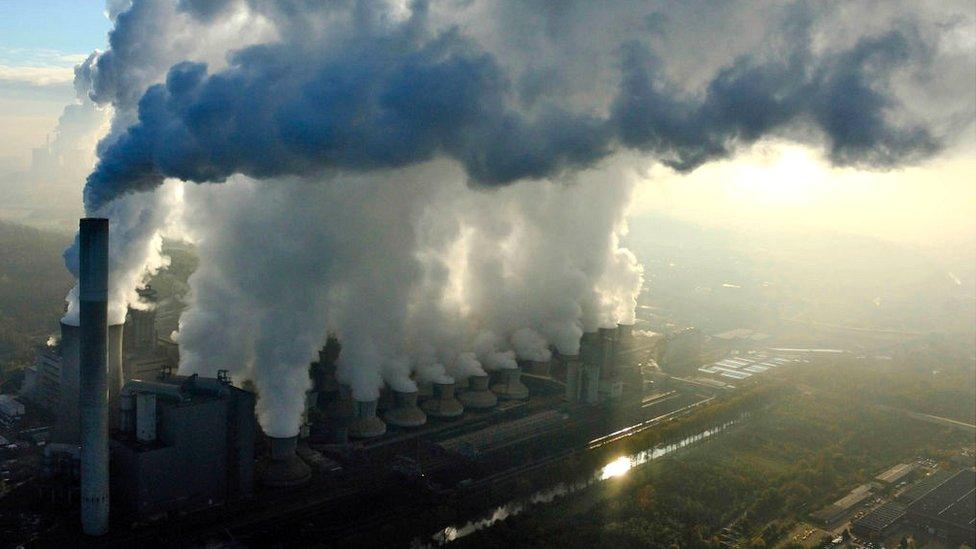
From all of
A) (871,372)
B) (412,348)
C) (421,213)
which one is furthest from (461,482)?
(871,372)

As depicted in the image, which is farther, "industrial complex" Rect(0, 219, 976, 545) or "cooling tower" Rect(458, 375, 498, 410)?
"cooling tower" Rect(458, 375, 498, 410)

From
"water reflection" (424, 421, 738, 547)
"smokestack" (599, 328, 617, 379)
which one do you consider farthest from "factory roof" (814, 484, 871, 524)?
"smokestack" (599, 328, 617, 379)

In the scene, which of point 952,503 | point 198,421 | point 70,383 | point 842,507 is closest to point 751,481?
→ point 842,507

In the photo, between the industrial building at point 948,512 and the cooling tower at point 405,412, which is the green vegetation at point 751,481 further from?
the cooling tower at point 405,412

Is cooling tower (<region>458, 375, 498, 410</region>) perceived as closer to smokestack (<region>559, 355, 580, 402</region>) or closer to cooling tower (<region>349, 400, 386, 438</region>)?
smokestack (<region>559, 355, 580, 402</region>)

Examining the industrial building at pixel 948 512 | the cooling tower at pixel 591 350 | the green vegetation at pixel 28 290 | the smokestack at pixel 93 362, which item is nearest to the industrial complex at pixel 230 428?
the smokestack at pixel 93 362

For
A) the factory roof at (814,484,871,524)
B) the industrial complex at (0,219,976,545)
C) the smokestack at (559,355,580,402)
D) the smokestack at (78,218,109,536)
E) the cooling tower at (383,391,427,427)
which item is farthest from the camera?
the smokestack at (559,355,580,402)
